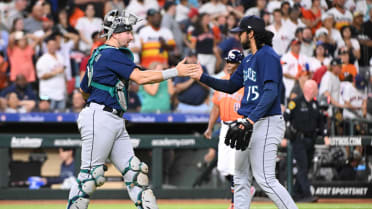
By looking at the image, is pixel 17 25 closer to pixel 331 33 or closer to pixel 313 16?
pixel 313 16

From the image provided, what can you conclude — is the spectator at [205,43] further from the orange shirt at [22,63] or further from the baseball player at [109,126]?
the baseball player at [109,126]

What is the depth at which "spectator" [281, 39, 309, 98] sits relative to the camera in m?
13.6

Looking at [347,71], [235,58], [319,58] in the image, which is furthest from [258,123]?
[319,58]

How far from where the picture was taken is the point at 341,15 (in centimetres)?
1377

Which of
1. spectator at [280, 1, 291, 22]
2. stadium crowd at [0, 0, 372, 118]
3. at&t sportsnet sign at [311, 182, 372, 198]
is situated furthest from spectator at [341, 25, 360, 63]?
at&t sportsnet sign at [311, 182, 372, 198]

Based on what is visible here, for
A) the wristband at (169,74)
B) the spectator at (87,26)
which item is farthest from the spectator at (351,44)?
the wristband at (169,74)

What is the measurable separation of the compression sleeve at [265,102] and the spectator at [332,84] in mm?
7147

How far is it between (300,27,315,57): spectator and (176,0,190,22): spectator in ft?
10.1

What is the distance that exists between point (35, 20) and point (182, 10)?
11.3ft

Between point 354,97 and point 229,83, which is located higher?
point 229,83

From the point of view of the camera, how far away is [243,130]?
6301 millimetres

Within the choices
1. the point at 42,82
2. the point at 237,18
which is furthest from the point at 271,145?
the point at 237,18

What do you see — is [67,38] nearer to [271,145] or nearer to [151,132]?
[151,132]

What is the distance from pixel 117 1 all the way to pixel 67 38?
1.60m
